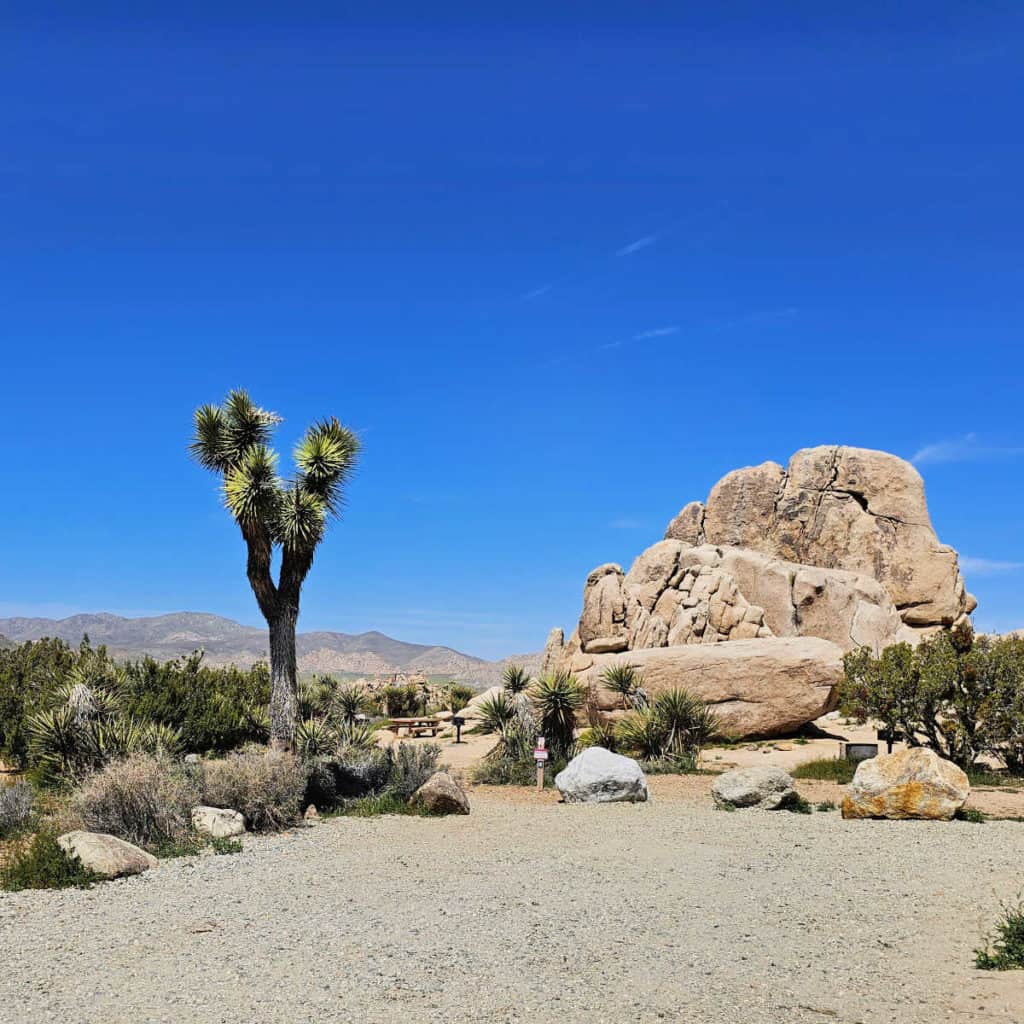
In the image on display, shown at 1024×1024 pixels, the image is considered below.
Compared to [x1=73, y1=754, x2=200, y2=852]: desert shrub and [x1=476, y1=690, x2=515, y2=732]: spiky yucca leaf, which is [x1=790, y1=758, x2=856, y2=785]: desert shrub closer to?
[x1=476, y1=690, x2=515, y2=732]: spiky yucca leaf

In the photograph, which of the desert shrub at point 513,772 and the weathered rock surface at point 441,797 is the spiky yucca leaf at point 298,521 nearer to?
the weathered rock surface at point 441,797

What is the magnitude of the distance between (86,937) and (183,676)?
17381 millimetres

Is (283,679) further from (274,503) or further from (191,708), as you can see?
(191,708)

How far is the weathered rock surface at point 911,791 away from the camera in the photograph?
1419 centimetres

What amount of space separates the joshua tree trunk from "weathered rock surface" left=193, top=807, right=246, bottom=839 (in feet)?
12.9

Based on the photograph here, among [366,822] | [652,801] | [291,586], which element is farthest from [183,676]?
[652,801]

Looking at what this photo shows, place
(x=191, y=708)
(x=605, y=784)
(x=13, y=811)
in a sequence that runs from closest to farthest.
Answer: (x=13, y=811) < (x=605, y=784) < (x=191, y=708)

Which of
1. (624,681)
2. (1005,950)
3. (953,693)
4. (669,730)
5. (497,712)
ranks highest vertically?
(624,681)

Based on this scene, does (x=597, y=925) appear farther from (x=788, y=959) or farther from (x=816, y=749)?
(x=816, y=749)

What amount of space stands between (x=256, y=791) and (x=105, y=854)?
125 inches

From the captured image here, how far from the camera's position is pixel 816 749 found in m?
25.3

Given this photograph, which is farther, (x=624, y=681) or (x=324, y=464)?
(x=624, y=681)

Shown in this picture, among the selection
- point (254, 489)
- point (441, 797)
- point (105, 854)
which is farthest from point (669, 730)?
point (105, 854)

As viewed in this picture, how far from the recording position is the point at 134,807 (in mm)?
12148
